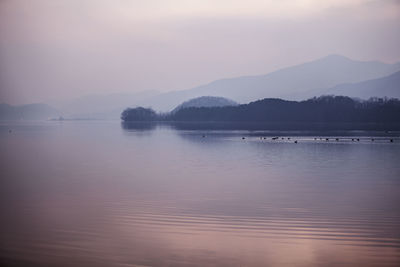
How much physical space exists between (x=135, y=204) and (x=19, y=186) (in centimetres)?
570

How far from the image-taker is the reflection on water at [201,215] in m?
8.09

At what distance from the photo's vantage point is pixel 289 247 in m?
8.46

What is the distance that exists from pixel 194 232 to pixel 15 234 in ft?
12.0

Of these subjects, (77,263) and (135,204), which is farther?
(135,204)

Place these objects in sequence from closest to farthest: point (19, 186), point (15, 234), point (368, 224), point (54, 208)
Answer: point (15, 234) → point (368, 224) → point (54, 208) → point (19, 186)

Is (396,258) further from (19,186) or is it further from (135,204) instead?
(19,186)

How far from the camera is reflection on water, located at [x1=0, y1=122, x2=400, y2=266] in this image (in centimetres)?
809

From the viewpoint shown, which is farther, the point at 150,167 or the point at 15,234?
the point at 150,167

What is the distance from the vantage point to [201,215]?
11.2 meters

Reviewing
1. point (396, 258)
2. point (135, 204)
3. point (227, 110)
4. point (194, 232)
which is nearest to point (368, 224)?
point (396, 258)

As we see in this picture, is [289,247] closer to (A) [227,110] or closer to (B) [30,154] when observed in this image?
(B) [30,154]

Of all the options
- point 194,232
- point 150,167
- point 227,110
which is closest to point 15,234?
point 194,232

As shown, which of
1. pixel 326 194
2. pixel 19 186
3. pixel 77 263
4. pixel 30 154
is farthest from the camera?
pixel 30 154

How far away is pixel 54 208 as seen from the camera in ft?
40.2
